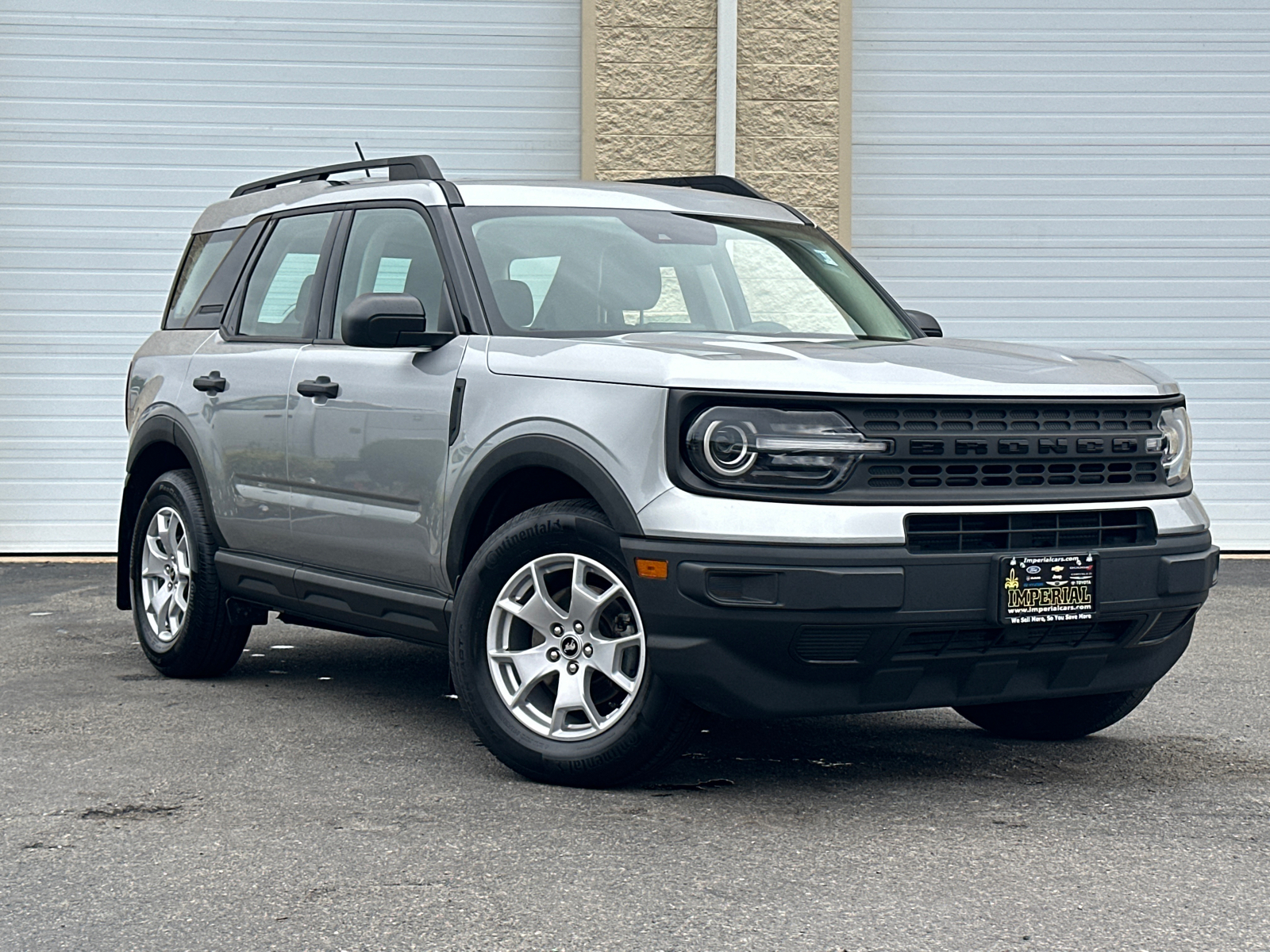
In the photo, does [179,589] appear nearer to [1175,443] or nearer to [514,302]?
[514,302]

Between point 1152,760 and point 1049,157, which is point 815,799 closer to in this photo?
point 1152,760

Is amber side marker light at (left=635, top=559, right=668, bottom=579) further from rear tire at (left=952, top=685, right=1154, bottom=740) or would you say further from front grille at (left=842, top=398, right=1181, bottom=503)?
rear tire at (left=952, top=685, right=1154, bottom=740)

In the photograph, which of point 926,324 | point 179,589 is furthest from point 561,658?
point 179,589

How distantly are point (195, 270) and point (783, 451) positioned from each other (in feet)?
12.2

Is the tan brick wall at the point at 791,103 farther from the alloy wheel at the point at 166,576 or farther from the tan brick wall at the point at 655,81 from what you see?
the alloy wheel at the point at 166,576

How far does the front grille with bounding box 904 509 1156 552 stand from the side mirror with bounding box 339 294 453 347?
1.71 meters

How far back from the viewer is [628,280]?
5430 mm

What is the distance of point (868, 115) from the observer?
1149cm

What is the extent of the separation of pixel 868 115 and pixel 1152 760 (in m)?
7.08

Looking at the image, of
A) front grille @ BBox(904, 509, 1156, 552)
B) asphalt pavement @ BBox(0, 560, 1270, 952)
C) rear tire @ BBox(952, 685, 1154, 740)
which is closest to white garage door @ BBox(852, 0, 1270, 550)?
asphalt pavement @ BBox(0, 560, 1270, 952)

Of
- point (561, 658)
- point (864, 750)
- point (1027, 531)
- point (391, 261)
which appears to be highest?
point (391, 261)

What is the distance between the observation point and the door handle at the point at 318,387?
5.63 m

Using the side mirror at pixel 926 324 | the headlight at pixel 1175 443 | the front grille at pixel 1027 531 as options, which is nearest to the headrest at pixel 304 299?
the side mirror at pixel 926 324

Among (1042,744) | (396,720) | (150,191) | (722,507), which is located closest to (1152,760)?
Answer: (1042,744)
